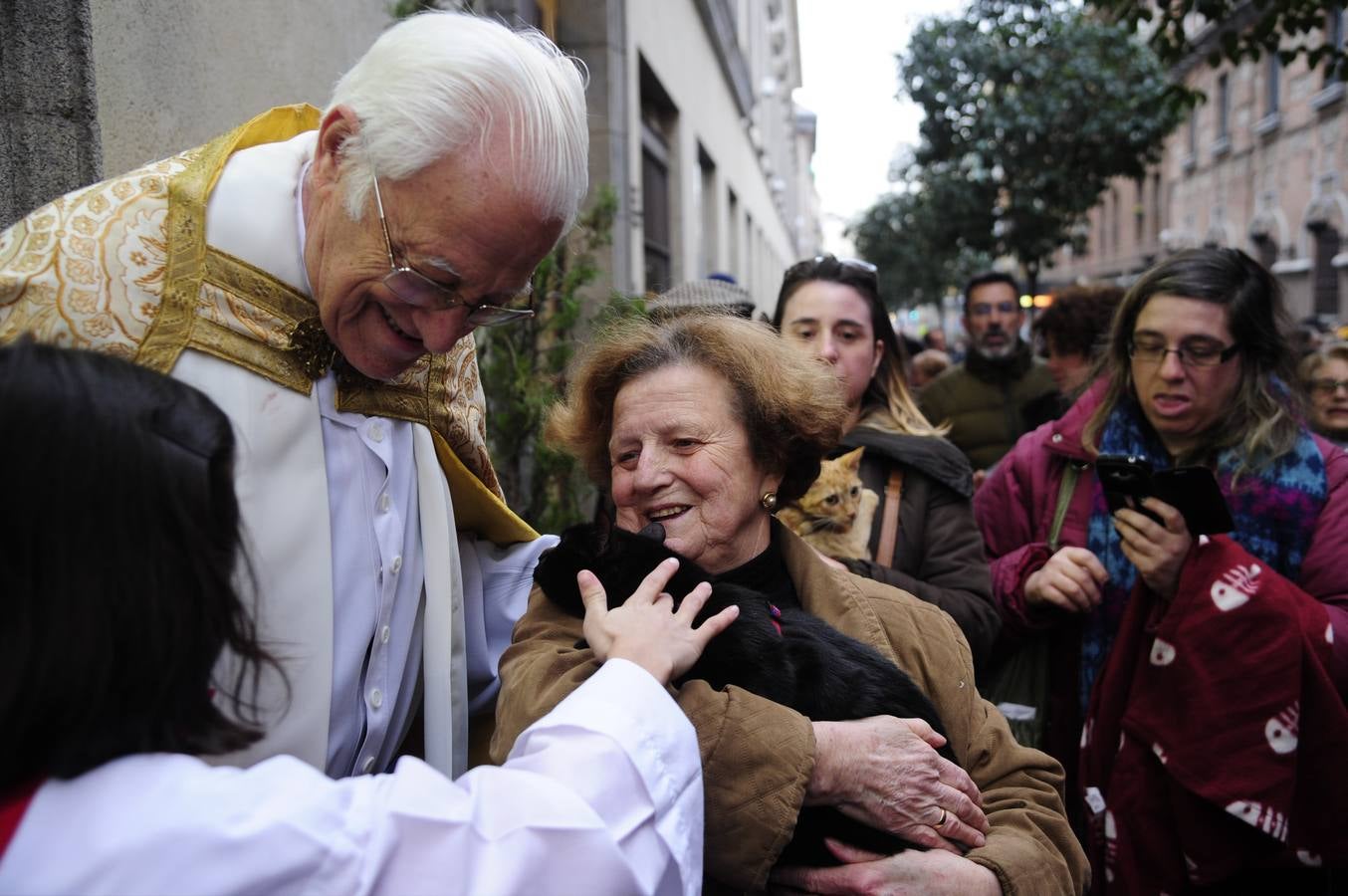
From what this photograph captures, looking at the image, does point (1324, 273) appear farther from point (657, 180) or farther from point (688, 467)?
point (688, 467)

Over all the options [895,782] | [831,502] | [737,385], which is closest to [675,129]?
[831,502]

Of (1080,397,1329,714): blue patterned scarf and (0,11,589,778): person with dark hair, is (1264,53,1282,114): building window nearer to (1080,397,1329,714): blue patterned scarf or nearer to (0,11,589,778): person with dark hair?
(1080,397,1329,714): blue patterned scarf

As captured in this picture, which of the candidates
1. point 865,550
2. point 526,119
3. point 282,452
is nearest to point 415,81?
point 526,119

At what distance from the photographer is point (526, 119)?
1.75 metres

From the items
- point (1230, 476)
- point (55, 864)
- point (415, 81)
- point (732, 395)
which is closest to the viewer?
point (55, 864)

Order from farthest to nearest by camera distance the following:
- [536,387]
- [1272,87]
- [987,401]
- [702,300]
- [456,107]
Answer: [1272,87] < [987,401] < [536,387] < [702,300] < [456,107]

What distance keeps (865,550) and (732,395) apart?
0.91 metres

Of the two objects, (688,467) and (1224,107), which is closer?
(688,467)

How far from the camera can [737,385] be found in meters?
2.28

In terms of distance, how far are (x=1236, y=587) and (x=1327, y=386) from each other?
302 centimetres

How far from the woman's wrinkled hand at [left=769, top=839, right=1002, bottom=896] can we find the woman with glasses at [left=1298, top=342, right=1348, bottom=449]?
411cm

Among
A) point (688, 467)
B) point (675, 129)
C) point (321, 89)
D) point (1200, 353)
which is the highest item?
point (675, 129)

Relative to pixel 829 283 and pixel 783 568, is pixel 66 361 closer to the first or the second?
pixel 783 568

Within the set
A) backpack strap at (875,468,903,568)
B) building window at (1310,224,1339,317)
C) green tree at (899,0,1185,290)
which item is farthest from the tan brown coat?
building window at (1310,224,1339,317)
